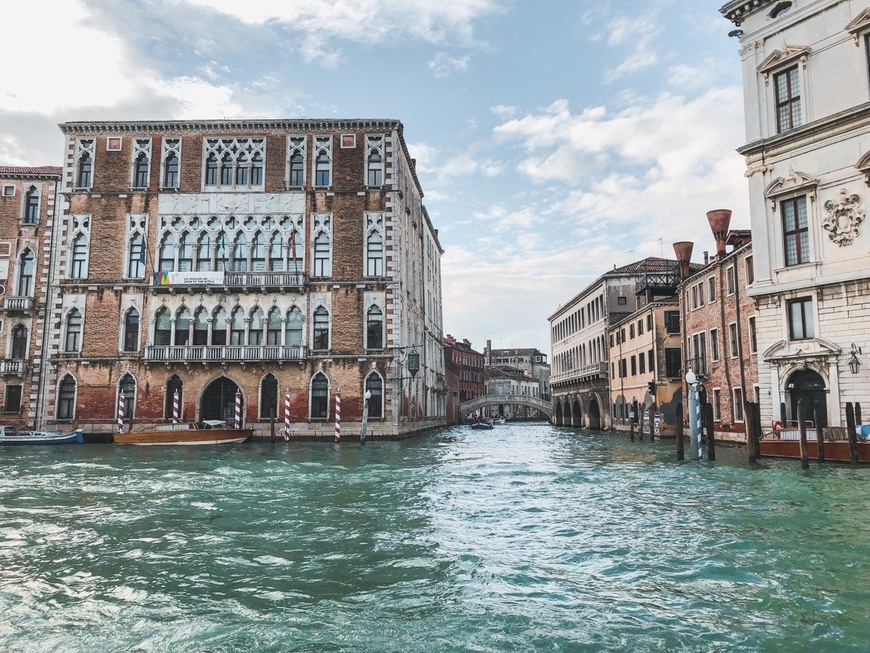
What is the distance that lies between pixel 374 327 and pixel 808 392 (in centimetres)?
1454

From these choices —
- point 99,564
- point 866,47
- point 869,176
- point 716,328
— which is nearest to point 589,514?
point 99,564

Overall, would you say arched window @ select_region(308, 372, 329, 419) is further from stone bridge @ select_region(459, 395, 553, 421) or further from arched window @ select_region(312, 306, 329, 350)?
stone bridge @ select_region(459, 395, 553, 421)

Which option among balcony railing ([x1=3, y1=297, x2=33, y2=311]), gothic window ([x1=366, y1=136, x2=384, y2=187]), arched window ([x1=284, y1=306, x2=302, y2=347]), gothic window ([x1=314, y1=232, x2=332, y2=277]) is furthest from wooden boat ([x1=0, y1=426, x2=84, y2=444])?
gothic window ([x1=366, y1=136, x2=384, y2=187])

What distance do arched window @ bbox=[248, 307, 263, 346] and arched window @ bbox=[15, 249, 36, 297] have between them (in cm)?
895

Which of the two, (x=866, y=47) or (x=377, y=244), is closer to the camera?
(x=866, y=47)

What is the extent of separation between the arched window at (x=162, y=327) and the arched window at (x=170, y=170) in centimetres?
490

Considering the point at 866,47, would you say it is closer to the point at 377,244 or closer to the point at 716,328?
the point at 716,328

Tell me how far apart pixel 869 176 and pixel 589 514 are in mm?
11283

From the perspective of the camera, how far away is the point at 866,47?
15.8 metres

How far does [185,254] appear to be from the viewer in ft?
86.4

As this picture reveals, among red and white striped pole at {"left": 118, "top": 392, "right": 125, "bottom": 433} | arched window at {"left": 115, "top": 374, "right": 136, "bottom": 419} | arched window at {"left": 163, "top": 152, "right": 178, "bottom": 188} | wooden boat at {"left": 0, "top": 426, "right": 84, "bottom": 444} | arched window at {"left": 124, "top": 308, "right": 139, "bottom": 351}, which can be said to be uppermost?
arched window at {"left": 163, "top": 152, "right": 178, "bottom": 188}

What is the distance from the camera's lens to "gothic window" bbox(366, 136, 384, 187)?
2656 cm

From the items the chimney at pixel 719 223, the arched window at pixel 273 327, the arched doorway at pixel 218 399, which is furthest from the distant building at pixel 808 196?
the arched doorway at pixel 218 399

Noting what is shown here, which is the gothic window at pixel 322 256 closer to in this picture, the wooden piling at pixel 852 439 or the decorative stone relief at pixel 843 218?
the decorative stone relief at pixel 843 218
